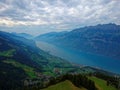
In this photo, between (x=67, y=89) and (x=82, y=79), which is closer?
(x=67, y=89)

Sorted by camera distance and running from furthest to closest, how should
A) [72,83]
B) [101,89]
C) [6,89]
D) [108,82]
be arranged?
[6,89]
[108,82]
[101,89]
[72,83]

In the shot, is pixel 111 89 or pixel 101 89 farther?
pixel 111 89

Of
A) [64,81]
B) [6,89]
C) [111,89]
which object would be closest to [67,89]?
[64,81]

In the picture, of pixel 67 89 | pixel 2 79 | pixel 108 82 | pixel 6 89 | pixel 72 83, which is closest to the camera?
pixel 67 89

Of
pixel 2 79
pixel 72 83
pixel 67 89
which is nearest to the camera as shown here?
pixel 67 89

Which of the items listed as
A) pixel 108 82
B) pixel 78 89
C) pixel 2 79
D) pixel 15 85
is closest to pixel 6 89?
pixel 15 85

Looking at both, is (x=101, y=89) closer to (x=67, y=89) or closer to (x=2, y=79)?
(x=67, y=89)

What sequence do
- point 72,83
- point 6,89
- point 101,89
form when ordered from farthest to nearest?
point 6,89, point 101,89, point 72,83

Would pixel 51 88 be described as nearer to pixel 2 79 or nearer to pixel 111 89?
pixel 111 89

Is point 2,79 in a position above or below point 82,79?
below
